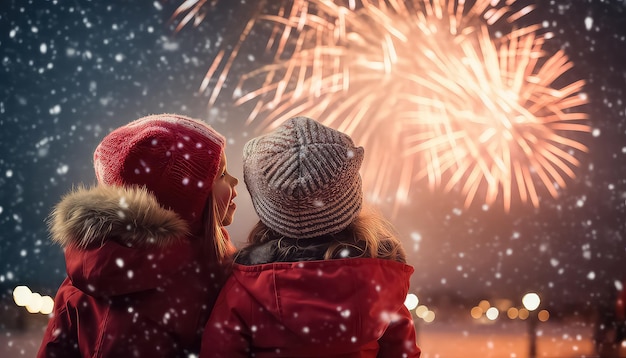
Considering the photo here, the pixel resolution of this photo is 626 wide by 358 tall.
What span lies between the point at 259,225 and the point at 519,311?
6.06 m

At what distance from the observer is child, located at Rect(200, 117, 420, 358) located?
3.59 feet

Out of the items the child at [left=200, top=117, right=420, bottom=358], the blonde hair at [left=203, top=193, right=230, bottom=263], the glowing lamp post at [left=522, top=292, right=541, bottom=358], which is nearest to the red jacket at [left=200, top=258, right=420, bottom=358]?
the child at [left=200, top=117, right=420, bottom=358]

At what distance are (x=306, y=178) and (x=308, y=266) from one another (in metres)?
0.17

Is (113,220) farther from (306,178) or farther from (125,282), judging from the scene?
(306,178)

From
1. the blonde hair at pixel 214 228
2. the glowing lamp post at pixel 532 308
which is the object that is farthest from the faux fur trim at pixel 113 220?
the glowing lamp post at pixel 532 308

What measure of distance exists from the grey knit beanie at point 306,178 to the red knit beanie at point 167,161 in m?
0.10

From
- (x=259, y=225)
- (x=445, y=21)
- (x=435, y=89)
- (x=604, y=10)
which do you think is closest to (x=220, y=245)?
(x=259, y=225)

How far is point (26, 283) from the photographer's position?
207 inches

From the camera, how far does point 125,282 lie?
1087 mm

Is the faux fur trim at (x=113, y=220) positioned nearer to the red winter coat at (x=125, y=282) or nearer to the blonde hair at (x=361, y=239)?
the red winter coat at (x=125, y=282)

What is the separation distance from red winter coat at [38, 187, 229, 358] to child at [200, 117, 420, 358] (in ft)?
0.23

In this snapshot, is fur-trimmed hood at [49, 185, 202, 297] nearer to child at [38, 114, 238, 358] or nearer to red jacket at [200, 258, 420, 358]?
child at [38, 114, 238, 358]

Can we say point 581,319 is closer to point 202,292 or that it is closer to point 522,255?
point 522,255

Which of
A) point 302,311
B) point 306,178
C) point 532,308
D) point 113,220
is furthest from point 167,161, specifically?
point 532,308
